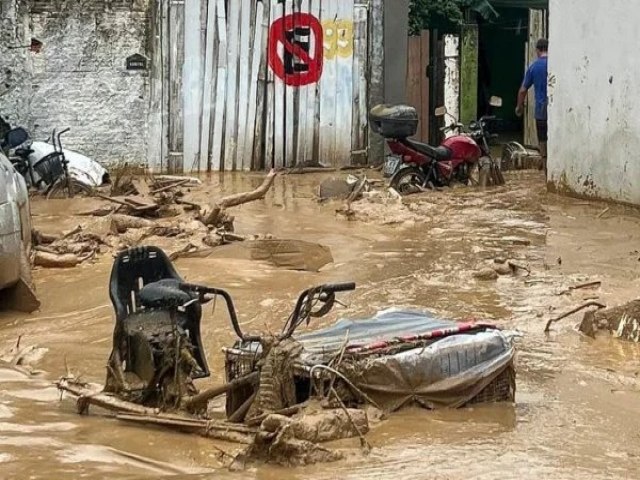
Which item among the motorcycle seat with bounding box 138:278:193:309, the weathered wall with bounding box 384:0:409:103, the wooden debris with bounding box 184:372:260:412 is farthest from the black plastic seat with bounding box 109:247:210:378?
the weathered wall with bounding box 384:0:409:103

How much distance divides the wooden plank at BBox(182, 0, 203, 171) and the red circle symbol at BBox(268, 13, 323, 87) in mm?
928

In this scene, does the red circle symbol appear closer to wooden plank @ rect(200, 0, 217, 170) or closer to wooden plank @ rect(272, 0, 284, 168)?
wooden plank @ rect(272, 0, 284, 168)

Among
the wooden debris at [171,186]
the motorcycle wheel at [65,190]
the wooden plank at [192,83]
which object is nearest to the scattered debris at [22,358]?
the wooden debris at [171,186]

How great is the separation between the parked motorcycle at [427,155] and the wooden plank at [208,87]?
2.66 m

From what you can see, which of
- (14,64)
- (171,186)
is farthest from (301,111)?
(14,64)

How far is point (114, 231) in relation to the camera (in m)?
9.81

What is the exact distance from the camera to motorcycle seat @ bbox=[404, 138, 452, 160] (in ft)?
42.0

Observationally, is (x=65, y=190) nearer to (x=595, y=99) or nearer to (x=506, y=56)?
(x=595, y=99)

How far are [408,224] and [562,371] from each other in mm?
4815

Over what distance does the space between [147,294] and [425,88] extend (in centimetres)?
1170

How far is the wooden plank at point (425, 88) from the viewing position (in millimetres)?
16484

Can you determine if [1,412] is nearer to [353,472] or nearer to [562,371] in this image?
[353,472]

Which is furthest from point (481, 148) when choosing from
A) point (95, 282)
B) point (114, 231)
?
point (95, 282)

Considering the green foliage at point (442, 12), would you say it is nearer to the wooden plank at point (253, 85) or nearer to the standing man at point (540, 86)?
the wooden plank at point (253, 85)
